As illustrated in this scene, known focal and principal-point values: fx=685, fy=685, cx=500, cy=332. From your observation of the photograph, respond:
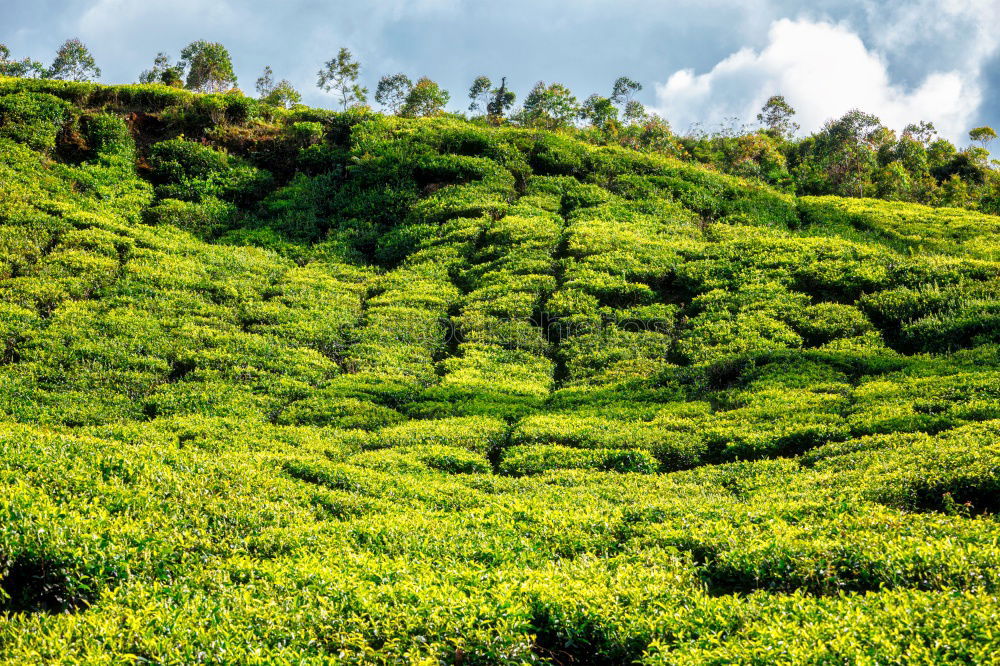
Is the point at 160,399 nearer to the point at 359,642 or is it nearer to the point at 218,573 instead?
the point at 218,573

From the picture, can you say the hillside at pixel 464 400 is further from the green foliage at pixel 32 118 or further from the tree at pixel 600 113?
the tree at pixel 600 113

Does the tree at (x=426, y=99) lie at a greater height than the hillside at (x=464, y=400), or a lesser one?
greater

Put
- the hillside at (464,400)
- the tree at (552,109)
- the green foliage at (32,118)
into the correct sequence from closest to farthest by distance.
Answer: the hillside at (464,400) → the green foliage at (32,118) → the tree at (552,109)

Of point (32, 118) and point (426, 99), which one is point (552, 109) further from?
point (32, 118)

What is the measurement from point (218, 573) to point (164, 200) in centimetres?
2917

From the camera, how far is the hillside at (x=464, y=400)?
7.04m

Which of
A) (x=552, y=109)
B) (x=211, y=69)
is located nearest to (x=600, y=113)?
(x=552, y=109)

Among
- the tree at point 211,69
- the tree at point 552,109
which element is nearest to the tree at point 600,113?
the tree at point 552,109

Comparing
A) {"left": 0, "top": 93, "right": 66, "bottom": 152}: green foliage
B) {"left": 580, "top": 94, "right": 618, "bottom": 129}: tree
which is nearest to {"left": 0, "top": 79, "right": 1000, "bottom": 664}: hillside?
{"left": 0, "top": 93, "right": 66, "bottom": 152}: green foliage

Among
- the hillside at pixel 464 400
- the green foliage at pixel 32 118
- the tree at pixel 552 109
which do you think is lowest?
the hillside at pixel 464 400

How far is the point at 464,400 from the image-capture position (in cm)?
1998

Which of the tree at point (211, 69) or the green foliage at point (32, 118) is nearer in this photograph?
the green foliage at point (32, 118)

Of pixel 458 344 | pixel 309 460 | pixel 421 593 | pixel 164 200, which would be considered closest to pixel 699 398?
pixel 458 344

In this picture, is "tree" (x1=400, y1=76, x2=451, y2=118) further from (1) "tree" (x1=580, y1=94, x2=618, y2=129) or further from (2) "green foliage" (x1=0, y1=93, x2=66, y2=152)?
(2) "green foliage" (x1=0, y1=93, x2=66, y2=152)
